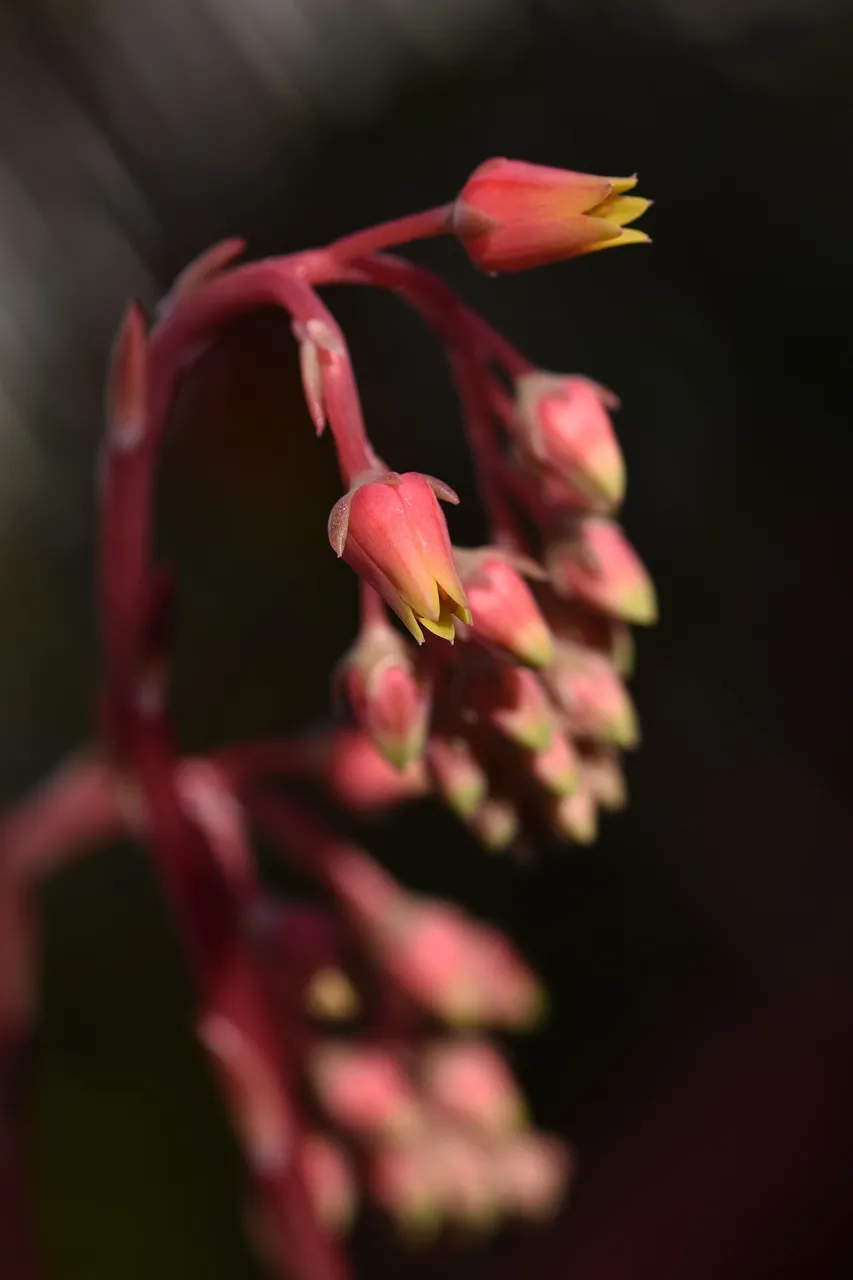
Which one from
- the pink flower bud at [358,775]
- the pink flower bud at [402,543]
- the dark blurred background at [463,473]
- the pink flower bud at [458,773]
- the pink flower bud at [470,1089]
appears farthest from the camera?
the dark blurred background at [463,473]

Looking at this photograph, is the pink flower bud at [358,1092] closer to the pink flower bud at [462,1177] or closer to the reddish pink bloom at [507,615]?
the pink flower bud at [462,1177]

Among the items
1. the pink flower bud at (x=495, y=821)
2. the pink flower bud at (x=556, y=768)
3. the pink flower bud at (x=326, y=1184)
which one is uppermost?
the pink flower bud at (x=556, y=768)

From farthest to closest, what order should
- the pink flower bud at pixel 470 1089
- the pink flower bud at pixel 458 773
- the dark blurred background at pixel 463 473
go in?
the dark blurred background at pixel 463 473 → the pink flower bud at pixel 470 1089 → the pink flower bud at pixel 458 773

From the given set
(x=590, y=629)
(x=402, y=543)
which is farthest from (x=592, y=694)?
(x=402, y=543)

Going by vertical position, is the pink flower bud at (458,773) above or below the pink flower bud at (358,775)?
above

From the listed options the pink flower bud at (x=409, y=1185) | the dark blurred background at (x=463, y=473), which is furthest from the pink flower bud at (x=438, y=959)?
the dark blurred background at (x=463, y=473)

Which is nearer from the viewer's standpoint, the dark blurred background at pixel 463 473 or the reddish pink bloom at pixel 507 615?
the reddish pink bloom at pixel 507 615

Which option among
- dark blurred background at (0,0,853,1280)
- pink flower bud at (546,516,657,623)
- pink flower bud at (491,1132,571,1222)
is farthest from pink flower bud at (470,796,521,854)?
dark blurred background at (0,0,853,1280)

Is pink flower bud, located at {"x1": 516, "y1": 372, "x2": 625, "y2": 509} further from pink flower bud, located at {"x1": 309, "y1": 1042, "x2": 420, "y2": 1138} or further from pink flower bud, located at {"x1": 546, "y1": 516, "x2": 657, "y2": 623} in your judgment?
pink flower bud, located at {"x1": 309, "y1": 1042, "x2": 420, "y2": 1138}
